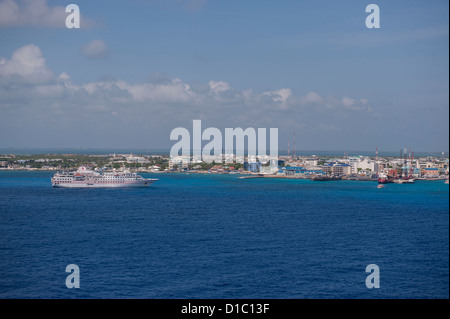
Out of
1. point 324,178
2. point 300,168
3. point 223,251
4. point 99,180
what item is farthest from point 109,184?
point 300,168

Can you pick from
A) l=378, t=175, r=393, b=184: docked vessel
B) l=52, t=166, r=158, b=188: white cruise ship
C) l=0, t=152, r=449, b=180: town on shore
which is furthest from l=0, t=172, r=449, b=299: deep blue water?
l=0, t=152, r=449, b=180: town on shore

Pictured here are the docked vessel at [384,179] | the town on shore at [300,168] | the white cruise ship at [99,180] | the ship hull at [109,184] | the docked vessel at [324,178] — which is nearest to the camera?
the white cruise ship at [99,180]

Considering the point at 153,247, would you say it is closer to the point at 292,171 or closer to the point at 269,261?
the point at 269,261

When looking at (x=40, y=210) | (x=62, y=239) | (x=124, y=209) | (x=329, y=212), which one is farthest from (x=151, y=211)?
(x=329, y=212)

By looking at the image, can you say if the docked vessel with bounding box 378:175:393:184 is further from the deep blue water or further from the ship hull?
the ship hull

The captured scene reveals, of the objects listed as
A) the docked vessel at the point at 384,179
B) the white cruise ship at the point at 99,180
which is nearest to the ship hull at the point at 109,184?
the white cruise ship at the point at 99,180

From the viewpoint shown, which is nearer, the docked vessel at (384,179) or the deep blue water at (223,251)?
the deep blue water at (223,251)

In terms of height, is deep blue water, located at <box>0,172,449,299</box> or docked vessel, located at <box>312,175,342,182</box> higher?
docked vessel, located at <box>312,175,342,182</box>

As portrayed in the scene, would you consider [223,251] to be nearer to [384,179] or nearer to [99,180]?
[99,180]

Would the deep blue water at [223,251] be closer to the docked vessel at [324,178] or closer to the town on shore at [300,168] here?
the docked vessel at [324,178]
